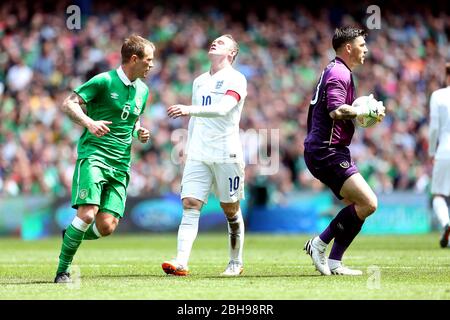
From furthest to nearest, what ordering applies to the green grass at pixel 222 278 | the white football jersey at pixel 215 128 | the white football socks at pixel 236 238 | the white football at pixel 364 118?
the white football socks at pixel 236 238 → the white football jersey at pixel 215 128 → the white football at pixel 364 118 → the green grass at pixel 222 278

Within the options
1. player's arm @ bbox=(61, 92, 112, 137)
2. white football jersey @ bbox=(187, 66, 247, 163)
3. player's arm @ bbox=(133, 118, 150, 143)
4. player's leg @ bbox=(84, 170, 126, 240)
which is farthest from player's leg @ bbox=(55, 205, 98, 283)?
white football jersey @ bbox=(187, 66, 247, 163)

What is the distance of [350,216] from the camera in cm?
1059

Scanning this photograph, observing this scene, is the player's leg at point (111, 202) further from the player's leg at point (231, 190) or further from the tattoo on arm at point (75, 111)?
the player's leg at point (231, 190)

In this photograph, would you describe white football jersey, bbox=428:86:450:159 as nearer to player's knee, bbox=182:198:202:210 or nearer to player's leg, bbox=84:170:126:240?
player's knee, bbox=182:198:202:210

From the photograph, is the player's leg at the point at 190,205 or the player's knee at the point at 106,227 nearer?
the player's knee at the point at 106,227

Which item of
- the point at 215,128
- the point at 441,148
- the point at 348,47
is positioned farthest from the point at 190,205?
the point at 441,148

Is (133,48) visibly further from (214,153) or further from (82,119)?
(214,153)

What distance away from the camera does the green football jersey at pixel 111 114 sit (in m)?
9.92

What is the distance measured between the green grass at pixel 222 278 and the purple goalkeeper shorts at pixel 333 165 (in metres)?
0.97

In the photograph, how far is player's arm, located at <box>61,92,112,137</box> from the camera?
935 centimetres

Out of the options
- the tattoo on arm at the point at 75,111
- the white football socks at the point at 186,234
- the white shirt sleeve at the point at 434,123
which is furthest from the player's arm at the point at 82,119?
the white shirt sleeve at the point at 434,123

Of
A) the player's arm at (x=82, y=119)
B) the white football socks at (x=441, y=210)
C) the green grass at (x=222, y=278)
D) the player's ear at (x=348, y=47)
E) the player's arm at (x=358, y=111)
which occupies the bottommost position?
the green grass at (x=222, y=278)

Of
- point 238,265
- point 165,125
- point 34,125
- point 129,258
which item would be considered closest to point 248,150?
point 165,125
